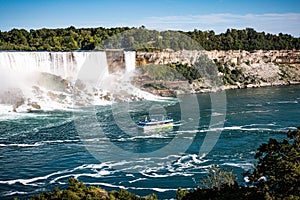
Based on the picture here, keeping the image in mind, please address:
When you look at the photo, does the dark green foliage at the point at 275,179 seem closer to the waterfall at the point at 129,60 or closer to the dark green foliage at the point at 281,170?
the dark green foliage at the point at 281,170

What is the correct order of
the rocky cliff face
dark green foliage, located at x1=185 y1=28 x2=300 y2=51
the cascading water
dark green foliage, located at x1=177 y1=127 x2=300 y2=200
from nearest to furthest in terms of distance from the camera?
dark green foliage, located at x1=177 y1=127 x2=300 y2=200 < the cascading water < the rocky cliff face < dark green foliage, located at x1=185 y1=28 x2=300 y2=51

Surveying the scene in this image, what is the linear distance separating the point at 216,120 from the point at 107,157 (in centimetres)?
1740

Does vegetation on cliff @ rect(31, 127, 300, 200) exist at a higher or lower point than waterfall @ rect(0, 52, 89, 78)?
lower

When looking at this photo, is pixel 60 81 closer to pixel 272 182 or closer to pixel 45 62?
pixel 45 62

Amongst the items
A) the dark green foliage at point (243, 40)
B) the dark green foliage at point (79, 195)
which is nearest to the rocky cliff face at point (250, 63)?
the dark green foliage at point (243, 40)

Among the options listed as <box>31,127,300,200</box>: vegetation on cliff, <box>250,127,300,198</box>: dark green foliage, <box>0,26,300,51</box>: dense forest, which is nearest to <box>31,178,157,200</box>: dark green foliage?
<box>31,127,300,200</box>: vegetation on cliff

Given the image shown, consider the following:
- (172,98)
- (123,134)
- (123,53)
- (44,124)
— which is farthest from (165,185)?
(123,53)

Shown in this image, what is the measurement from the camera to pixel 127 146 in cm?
3353

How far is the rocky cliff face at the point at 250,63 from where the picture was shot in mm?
85375

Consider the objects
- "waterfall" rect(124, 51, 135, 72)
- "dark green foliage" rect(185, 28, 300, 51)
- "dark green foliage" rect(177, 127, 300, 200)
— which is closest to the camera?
"dark green foliage" rect(177, 127, 300, 200)

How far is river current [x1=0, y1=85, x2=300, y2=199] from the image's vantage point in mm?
25812

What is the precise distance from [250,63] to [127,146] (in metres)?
72.0

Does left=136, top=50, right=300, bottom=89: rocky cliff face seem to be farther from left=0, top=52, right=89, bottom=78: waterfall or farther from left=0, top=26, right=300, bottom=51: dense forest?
left=0, top=52, right=89, bottom=78: waterfall

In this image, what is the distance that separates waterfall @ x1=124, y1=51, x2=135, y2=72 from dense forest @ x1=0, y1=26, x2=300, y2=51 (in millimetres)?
6694
